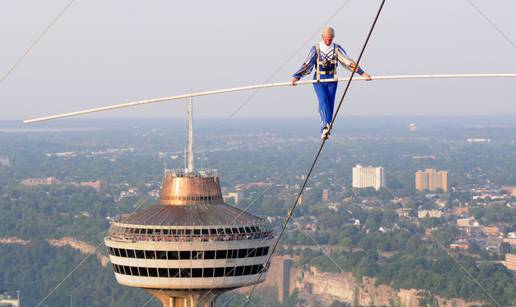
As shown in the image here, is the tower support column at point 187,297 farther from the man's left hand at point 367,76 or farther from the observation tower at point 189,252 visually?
the man's left hand at point 367,76

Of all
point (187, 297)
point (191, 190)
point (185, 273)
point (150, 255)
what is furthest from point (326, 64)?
point (191, 190)

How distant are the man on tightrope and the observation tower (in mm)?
43193

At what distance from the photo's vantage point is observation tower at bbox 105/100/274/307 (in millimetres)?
72062

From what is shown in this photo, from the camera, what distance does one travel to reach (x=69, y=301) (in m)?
199

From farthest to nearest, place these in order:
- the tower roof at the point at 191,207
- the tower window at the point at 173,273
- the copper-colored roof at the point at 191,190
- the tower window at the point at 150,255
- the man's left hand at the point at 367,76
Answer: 1. the copper-colored roof at the point at 191,190
2. the tower roof at the point at 191,207
3. the tower window at the point at 150,255
4. the tower window at the point at 173,273
5. the man's left hand at the point at 367,76

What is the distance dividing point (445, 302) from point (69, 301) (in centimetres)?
3510

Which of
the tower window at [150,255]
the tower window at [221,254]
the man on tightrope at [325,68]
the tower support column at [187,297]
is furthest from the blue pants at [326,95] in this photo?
the tower support column at [187,297]

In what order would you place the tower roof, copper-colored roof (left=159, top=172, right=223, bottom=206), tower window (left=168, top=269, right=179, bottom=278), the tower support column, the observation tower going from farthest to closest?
1. copper-colored roof (left=159, top=172, right=223, bottom=206)
2. the tower roof
3. the tower support column
4. the observation tower
5. tower window (left=168, top=269, right=179, bottom=278)

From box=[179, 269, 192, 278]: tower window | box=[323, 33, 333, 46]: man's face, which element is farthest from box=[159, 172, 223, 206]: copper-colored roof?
box=[323, 33, 333, 46]: man's face

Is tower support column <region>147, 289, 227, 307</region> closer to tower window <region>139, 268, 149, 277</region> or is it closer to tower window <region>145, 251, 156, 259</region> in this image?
tower window <region>139, 268, 149, 277</region>

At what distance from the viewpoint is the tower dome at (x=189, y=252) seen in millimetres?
72062

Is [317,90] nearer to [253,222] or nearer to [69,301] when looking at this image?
[253,222]

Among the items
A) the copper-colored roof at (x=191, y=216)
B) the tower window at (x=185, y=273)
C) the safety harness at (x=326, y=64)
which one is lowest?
the tower window at (x=185, y=273)

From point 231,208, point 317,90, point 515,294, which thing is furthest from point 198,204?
point 515,294
